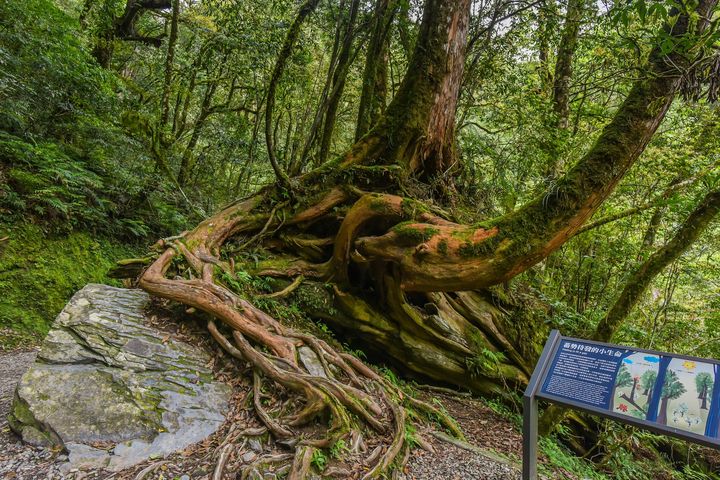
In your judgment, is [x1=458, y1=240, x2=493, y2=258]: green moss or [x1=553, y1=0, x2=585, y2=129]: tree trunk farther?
[x1=553, y1=0, x2=585, y2=129]: tree trunk

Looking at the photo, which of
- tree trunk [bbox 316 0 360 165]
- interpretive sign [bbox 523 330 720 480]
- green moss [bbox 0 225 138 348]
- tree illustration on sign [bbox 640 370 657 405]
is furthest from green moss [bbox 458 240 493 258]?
green moss [bbox 0 225 138 348]

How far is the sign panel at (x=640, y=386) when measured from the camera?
2168mm

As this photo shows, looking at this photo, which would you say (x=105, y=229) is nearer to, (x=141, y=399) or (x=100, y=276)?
(x=100, y=276)

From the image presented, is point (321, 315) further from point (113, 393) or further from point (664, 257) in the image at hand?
point (664, 257)

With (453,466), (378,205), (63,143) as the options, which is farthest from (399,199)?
(63,143)

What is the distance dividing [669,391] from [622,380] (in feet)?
0.77

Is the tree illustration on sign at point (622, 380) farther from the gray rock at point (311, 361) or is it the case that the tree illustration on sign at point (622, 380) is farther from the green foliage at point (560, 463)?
the gray rock at point (311, 361)

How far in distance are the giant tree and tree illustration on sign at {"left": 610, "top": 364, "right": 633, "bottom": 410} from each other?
57.0 inches

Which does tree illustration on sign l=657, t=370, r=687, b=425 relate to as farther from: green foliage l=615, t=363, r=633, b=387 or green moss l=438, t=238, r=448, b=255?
green moss l=438, t=238, r=448, b=255

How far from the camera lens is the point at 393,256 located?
4.35 meters

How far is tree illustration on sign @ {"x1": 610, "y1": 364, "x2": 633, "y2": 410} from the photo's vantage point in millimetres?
2418

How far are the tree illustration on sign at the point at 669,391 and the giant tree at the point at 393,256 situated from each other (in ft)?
5.26

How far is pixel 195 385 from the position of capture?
315 centimetres

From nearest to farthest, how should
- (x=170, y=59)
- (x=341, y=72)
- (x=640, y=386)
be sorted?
1. (x=640, y=386)
2. (x=341, y=72)
3. (x=170, y=59)
